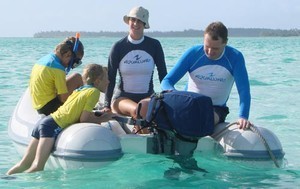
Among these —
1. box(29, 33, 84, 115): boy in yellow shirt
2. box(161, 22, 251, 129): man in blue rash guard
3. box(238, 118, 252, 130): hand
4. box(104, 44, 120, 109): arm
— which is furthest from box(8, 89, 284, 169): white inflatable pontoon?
box(104, 44, 120, 109): arm

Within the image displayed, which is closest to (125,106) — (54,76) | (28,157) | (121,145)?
(121,145)

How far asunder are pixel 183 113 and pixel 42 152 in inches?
46.0

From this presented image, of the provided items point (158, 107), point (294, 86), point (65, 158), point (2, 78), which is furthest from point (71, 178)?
point (2, 78)

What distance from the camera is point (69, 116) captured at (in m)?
4.94

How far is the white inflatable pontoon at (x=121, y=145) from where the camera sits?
4.76 metres

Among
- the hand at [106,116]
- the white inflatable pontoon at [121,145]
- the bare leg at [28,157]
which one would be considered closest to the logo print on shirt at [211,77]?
the white inflatable pontoon at [121,145]

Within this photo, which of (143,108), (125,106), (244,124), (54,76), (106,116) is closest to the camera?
(143,108)

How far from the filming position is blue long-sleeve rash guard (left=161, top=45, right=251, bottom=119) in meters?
5.07

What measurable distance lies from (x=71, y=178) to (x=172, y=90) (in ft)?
3.54

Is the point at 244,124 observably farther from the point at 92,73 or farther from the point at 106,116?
the point at 92,73

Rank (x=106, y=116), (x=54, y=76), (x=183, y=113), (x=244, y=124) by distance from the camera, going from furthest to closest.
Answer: (x=54, y=76)
(x=106, y=116)
(x=244, y=124)
(x=183, y=113)

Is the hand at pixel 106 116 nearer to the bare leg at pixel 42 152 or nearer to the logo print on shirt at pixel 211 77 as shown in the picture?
the bare leg at pixel 42 152

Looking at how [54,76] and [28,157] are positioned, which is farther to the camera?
[54,76]

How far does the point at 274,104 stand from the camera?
1115cm
